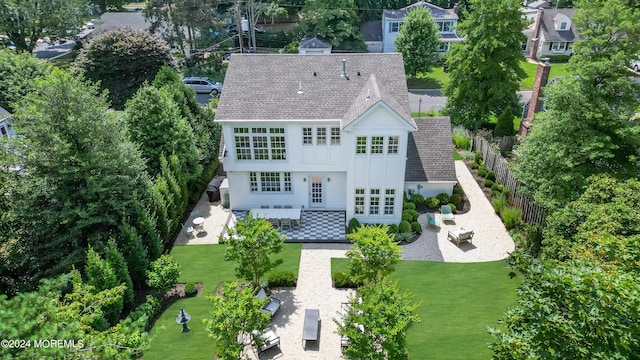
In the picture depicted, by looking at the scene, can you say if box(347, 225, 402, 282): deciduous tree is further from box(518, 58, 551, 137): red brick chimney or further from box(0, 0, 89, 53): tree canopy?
box(0, 0, 89, 53): tree canopy

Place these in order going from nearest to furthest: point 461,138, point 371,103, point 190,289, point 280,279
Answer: point 190,289, point 280,279, point 371,103, point 461,138

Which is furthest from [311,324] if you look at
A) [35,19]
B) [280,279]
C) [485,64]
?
[35,19]

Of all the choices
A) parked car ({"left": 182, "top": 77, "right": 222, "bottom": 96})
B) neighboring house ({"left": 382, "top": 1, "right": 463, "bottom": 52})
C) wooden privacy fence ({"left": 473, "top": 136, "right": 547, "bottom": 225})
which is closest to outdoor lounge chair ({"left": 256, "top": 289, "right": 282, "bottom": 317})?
wooden privacy fence ({"left": 473, "top": 136, "right": 547, "bottom": 225})

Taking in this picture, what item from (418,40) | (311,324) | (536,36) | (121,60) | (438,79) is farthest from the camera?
(536,36)

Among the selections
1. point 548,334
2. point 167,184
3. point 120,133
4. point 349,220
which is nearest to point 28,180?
point 120,133

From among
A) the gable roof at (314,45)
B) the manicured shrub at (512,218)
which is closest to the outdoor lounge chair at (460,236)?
the manicured shrub at (512,218)

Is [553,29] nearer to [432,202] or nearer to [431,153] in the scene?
[431,153]
